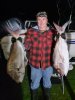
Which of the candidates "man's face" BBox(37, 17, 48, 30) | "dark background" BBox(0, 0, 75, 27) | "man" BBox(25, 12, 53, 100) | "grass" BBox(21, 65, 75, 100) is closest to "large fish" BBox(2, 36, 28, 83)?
"man" BBox(25, 12, 53, 100)

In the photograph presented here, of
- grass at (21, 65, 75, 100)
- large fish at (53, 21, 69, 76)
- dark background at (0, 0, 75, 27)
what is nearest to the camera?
large fish at (53, 21, 69, 76)

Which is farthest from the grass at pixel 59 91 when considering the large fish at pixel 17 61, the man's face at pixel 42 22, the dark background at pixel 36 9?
the dark background at pixel 36 9

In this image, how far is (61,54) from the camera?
5.92m

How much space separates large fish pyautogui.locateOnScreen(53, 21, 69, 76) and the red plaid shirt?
0.88 ft

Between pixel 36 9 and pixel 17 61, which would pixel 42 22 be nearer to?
pixel 17 61

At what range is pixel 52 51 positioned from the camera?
627cm

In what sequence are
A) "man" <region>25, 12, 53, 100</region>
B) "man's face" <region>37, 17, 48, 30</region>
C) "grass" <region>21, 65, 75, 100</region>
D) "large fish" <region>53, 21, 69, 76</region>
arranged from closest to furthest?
"large fish" <region>53, 21, 69, 76</region>, "man's face" <region>37, 17, 48, 30</region>, "man" <region>25, 12, 53, 100</region>, "grass" <region>21, 65, 75, 100</region>

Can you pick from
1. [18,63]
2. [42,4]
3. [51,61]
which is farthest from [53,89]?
[42,4]

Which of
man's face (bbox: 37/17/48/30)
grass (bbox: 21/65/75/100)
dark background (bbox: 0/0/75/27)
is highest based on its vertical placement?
man's face (bbox: 37/17/48/30)

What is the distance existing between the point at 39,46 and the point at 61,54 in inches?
20.1

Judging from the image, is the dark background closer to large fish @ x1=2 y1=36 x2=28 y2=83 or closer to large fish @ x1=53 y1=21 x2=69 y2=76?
large fish @ x1=53 y1=21 x2=69 y2=76

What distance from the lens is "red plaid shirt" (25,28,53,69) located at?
6152 mm

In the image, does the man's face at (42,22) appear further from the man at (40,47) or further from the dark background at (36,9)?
the dark background at (36,9)

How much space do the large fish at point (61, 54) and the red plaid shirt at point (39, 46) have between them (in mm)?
268
